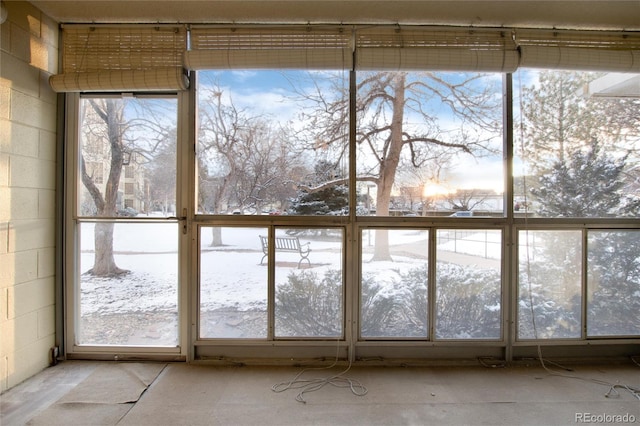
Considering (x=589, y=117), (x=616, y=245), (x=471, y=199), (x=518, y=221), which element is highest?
(x=589, y=117)

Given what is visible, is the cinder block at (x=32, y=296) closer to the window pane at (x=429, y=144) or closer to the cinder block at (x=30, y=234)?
the cinder block at (x=30, y=234)

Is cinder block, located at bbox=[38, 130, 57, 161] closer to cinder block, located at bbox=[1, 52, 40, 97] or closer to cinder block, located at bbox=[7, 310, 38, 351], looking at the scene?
cinder block, located at bbox=[1, 52, 40, 97]

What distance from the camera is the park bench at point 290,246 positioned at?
2.51 metres

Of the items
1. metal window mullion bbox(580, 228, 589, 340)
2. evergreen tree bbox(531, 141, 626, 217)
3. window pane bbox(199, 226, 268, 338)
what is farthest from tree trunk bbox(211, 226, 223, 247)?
metal window mullion bbox(580, 228, 589, 340)

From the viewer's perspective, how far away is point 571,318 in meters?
2.53

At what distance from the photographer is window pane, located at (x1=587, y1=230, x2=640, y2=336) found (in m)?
2.54

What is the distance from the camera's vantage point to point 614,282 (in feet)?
8.36

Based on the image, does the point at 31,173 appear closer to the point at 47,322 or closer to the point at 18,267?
the point at 18,267

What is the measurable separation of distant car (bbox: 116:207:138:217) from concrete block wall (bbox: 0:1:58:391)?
1.67 ft

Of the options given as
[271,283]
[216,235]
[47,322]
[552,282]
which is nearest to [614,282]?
[552,282]

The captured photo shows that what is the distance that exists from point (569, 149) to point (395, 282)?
1813 millimetres

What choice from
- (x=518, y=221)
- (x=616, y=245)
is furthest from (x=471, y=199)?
(x=616, y=245)

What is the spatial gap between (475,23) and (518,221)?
1640 mm

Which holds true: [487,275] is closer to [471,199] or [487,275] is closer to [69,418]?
[471,199]
